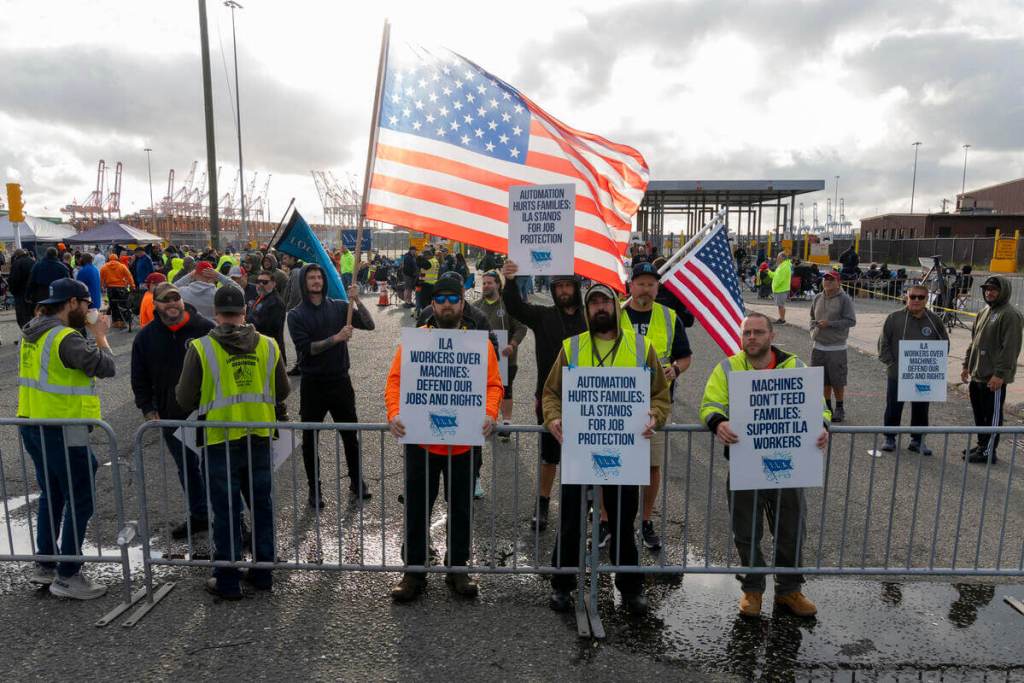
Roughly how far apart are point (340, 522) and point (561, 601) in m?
1.45

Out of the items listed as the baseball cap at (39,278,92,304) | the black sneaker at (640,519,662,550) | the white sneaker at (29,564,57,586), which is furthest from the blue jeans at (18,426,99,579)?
the black sneaker at (640,519,662,550)

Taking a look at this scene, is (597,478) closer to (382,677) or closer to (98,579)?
(382,677)

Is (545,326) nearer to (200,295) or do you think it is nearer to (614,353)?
(614,353)

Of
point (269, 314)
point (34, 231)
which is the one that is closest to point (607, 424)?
point (269, 314)

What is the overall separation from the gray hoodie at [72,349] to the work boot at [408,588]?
2.12 m

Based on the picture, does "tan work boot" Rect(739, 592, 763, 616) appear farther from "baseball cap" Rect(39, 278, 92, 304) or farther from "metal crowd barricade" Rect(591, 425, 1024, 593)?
"baseball cap" Rect(39, 278, 92, 304)

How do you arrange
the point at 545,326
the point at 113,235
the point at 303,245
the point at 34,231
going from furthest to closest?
the point at 34,231 → the point at 113,235 → the point at 303,245 → the point at 545,326

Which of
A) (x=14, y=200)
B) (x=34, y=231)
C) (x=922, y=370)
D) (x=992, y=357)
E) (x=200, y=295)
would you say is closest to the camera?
(x=922, y=370)

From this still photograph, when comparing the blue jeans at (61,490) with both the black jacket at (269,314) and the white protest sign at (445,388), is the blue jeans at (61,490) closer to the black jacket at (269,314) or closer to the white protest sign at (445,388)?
the white protest sign at (445,388)

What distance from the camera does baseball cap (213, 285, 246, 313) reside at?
416 centimetres

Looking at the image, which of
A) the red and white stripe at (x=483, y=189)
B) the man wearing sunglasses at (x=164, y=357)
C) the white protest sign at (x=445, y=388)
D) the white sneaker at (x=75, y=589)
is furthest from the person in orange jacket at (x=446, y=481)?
the white sneaker at (x=75, y=589)

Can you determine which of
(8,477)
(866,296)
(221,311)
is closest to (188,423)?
(221,311)

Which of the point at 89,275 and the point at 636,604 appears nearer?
the point at 636,604

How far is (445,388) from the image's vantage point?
13.3 ft
